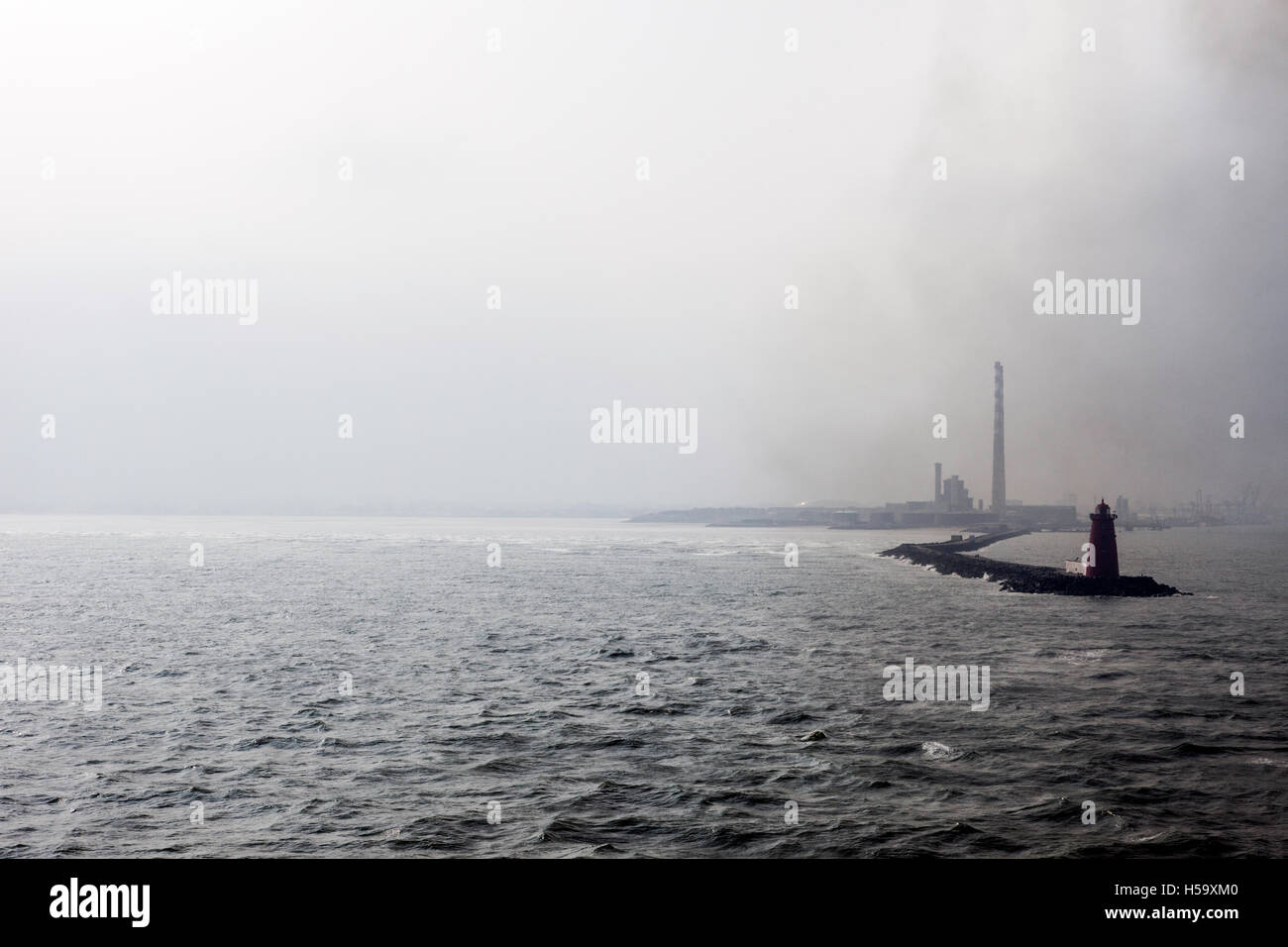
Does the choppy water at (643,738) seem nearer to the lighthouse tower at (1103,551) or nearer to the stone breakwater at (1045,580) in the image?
the stone breakwater at (1045,580)

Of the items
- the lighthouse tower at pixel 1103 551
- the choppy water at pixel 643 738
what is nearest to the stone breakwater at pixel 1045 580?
the lighthouse tower at pixel 1103 551

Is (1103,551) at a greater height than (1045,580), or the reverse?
(1103,551)

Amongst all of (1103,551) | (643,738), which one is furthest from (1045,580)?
(643,738)

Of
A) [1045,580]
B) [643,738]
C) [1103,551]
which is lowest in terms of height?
[1045,580]

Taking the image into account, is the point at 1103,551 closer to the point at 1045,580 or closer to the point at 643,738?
the point at 1045,580

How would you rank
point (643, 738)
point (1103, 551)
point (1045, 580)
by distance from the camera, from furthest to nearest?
point (1045, 580), point (1103, 551), point (643, 738)

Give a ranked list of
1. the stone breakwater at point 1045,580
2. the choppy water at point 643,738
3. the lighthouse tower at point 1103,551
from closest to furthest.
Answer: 1. the choppy water at point 643,738
2. the stone breakwater at point 1045,580
3. the lighthouse tower at point 1103,551

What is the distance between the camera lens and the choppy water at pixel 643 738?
50.1 feet

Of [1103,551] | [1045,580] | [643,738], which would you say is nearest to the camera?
[643,738]

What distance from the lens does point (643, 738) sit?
22.1 metres

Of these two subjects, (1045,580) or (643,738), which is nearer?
(643,738)

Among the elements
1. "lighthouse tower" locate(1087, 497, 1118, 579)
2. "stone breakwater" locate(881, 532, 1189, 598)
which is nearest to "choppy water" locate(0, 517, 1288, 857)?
"stone breakwater" locate(881, 532, 1189, 598)
